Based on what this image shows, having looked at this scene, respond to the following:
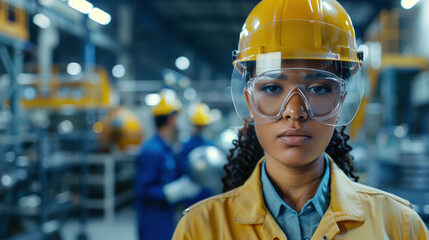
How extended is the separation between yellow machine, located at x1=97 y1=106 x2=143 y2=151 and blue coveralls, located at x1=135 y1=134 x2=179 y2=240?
18.0 ft

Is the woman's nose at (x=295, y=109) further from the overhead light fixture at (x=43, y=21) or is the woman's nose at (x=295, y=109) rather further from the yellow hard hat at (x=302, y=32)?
the overhead light fixture at (x=43, y=21)

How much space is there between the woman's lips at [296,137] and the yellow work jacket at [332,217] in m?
0.23

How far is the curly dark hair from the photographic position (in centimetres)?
139

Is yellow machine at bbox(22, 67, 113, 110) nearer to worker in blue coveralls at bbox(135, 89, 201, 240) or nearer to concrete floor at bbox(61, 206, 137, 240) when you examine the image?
concrete floor at bbox(61, 206, 137, 240)

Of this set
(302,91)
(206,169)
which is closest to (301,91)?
(302,91)

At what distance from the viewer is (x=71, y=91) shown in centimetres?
856

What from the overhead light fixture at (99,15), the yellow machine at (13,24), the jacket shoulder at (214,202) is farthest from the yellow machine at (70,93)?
the jacket shoulder at (214,202)

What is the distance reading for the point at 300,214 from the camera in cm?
111

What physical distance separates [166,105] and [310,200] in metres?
3.29

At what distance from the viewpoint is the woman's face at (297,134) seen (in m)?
1.02

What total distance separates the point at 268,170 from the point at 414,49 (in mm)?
12312

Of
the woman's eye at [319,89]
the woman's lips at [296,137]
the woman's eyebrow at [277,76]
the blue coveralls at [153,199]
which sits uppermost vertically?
the woman's eyebrow at [277,76]

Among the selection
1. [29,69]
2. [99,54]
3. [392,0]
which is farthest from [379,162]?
[99,54]

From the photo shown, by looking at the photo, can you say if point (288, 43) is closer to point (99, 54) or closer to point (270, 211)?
point (270, 211)
